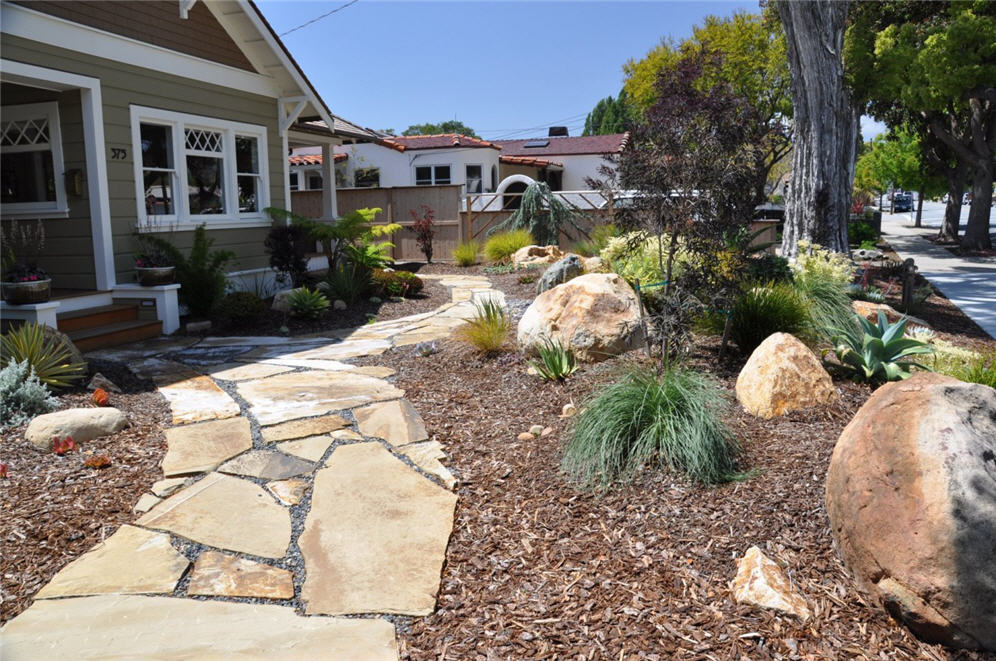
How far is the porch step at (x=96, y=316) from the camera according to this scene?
7973 millimetres

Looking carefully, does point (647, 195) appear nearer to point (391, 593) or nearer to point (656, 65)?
point (391, 593)

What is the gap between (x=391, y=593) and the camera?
3.10 metres

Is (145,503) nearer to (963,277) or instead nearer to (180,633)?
(180,633)

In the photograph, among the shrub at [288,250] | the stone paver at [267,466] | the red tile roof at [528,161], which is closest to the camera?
the stone paver at [267,466]

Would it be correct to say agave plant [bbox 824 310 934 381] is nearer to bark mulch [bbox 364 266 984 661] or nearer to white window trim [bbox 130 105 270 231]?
bark mulch [bbox 364 266 984 661]

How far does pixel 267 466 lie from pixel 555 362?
7.55 ft

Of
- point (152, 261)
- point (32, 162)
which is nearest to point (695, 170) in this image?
point (152, 261)

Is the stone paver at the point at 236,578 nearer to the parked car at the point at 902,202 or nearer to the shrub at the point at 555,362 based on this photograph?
the shrub at the point at 555,362

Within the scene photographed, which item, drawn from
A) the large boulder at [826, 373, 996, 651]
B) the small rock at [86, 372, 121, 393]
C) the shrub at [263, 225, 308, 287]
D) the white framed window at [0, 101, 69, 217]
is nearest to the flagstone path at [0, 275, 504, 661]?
the small rock at [86, 372, 121, 393]

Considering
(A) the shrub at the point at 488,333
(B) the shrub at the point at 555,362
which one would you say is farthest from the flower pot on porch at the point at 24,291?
(B) the shrub at the point at 555,362

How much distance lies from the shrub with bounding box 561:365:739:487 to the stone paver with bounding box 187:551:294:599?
163 cm

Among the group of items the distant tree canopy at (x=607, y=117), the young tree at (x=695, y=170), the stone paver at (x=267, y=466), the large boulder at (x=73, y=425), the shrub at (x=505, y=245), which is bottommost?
the stone paver at (x=267, y=466)

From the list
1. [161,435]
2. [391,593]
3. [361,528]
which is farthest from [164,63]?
[391,593]

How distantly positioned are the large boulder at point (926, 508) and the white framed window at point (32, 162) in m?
9.15
